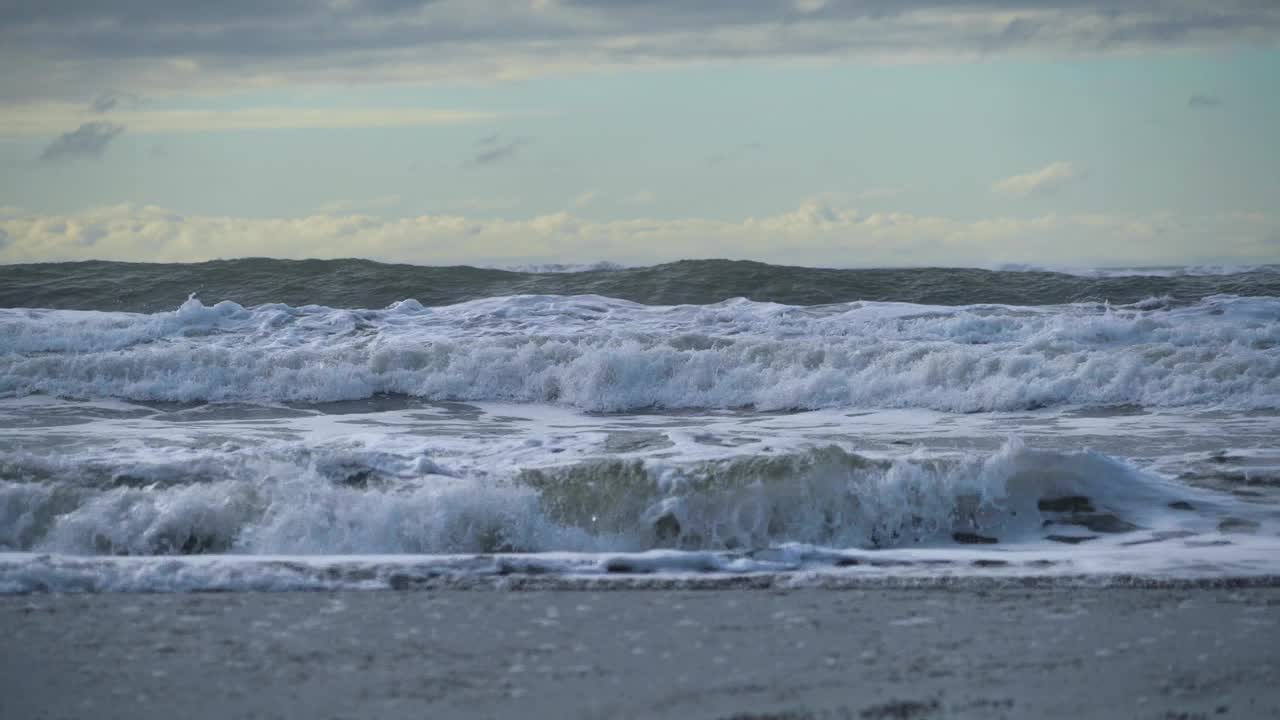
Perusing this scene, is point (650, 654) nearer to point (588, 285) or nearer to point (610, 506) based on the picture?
point (610, 506)

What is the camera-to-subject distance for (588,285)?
20641 mm

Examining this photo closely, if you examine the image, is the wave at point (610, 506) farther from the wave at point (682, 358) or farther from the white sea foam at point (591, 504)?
the wave at point (682, 358)

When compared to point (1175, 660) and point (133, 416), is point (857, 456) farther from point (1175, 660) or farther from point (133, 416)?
point (133, 416)

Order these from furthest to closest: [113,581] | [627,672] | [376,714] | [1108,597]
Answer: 1. [113,581]
2. [1108,597]
3. [627,672]
4. [376,714]

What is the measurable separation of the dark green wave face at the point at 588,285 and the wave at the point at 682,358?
2889 mm

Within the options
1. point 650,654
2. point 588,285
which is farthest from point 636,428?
point 588,285

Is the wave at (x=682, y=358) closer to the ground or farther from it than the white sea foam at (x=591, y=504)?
farther from it

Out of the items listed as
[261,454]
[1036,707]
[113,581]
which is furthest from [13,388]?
[1036,707]

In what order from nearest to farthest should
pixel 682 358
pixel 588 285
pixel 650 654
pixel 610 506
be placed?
pixel 650 654
pixel 610 506
pixel 682 358
pixel 588 285

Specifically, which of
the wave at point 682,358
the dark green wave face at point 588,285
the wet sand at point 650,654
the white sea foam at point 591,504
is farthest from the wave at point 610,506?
the dark green wave face at point 588,285

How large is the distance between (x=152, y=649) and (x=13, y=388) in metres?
10.2

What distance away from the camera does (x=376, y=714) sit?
359cm

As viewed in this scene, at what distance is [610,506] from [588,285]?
14.2 meters

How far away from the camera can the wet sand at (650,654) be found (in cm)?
366
